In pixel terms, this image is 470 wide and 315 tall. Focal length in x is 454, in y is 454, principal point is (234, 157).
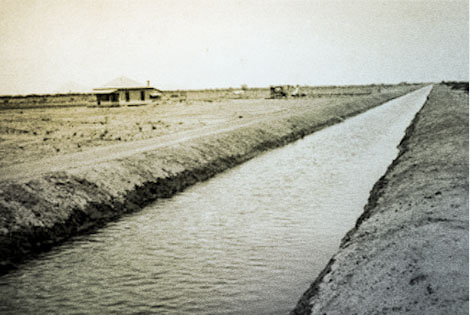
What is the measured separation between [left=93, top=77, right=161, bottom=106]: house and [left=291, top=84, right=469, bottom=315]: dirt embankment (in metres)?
60.9

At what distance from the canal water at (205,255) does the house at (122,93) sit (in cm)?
5386

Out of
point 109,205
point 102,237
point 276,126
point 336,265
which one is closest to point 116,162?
point 109,205

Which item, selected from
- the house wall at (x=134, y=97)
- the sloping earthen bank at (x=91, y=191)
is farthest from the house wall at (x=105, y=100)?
the sloping earthen bank at (x=91, y=191)

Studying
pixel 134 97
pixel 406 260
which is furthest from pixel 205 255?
pixel 134 97

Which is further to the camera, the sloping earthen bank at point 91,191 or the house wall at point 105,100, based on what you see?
the house wall at point 105,100

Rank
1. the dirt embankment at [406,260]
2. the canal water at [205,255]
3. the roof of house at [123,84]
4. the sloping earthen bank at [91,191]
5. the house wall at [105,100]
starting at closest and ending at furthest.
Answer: the dirt embankment at [406,260] < the canal water at [205,255] < the sloping earthen bank at [91,191] < the house wall at [105,100] < the roof of house at [123,84]

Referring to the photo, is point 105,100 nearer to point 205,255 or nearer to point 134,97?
point 134,97

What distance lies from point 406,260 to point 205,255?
4.66 metres

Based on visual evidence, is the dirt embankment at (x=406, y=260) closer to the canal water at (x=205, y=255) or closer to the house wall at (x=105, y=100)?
the canal water at (x=205, y=255)

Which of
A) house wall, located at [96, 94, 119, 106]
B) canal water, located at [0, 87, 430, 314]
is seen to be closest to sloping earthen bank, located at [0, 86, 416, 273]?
canal water, located at [0, 87, 430, 314]

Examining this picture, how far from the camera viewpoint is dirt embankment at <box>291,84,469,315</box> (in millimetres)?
6133

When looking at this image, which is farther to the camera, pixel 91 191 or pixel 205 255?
pixel 91 191

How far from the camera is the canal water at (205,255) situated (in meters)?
8.15

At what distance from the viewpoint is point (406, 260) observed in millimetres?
7426
